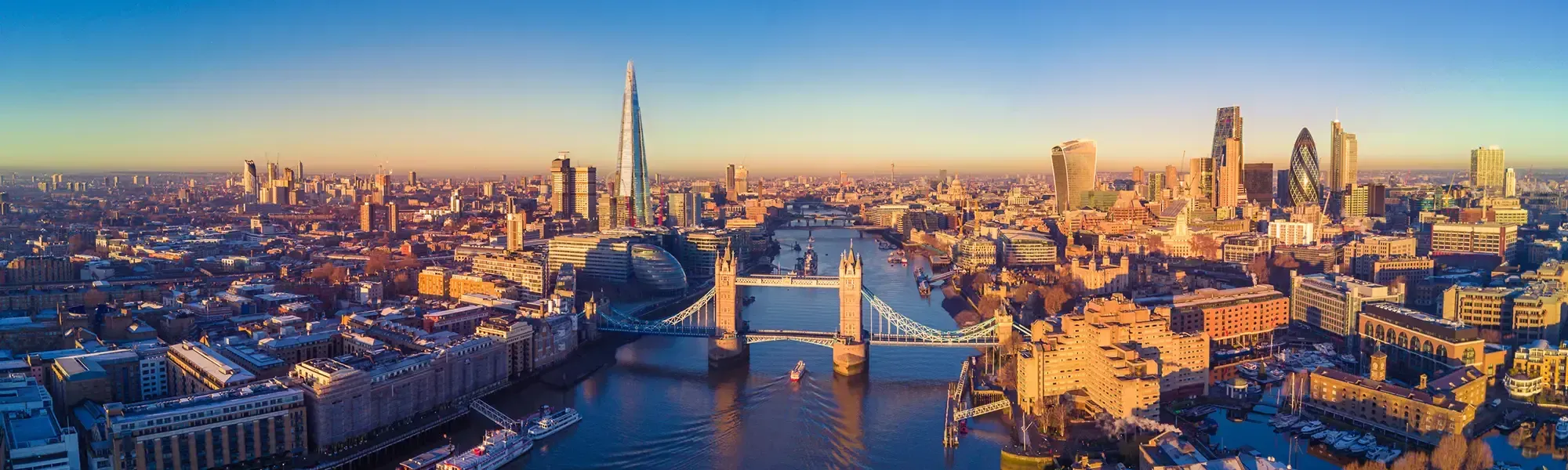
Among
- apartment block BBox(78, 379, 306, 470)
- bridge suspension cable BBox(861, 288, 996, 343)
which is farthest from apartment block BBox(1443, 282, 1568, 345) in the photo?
apartment block BBox(78, 379, 306, 470)

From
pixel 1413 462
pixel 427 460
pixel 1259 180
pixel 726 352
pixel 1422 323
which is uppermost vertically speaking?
pixel 1259 180

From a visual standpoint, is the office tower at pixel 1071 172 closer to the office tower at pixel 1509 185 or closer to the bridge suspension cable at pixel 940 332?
the office tower at pixel 1509 185

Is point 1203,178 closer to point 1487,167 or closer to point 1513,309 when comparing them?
point 1487,167

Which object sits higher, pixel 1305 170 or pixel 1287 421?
pixel 1305 170

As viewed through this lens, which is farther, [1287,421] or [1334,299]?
Result: [1334,299]

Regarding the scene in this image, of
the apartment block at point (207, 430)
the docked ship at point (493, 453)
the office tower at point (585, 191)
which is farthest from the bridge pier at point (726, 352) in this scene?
the office tower at point (585, 191)

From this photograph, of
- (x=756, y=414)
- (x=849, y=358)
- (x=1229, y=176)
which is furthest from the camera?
(x=1229, y=176)

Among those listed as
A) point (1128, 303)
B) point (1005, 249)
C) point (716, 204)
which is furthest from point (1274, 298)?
point (716, 204)

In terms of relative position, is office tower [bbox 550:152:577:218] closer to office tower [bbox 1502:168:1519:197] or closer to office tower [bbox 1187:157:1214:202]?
office tower [bbox 1187:157:1214:202]

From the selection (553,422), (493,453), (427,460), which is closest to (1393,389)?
(553,422)
